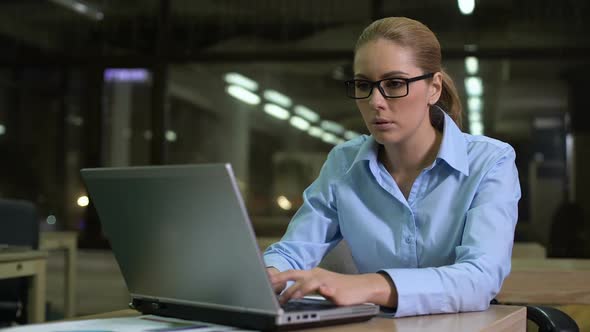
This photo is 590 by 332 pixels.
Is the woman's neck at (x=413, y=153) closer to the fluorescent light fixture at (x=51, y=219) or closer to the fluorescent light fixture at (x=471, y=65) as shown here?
the fluorescent light fixture at (x=471, y=65)

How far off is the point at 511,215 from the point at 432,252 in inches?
6.6

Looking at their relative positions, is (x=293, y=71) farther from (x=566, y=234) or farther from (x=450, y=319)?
(x=450, y=319)

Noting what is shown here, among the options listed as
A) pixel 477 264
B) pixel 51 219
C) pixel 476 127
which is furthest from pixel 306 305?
pixel 51 219

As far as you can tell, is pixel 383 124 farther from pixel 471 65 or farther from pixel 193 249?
pixel 471 65

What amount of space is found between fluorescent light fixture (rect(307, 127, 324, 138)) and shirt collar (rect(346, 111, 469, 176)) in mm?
4192

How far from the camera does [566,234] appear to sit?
5.60 meters

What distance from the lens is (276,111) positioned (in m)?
6.08

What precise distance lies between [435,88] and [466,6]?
4220 millimetres

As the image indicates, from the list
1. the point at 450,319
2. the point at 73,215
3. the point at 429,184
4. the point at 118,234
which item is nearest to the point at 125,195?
the point at 118,234

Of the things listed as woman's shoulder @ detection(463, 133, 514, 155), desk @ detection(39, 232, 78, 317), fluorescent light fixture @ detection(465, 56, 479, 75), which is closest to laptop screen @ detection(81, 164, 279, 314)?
woman's shoulder @ detection(463, 133, 514, 155)

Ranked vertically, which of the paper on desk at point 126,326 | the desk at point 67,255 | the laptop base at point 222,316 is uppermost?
the laptop base at point 222,316

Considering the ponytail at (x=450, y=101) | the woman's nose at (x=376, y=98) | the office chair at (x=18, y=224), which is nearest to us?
the woman's nose at (x=376, y=98)

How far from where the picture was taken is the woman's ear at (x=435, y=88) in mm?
1679

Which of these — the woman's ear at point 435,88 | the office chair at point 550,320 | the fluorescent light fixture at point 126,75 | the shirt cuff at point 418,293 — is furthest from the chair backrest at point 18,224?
the shirt cuff at point 418,293
